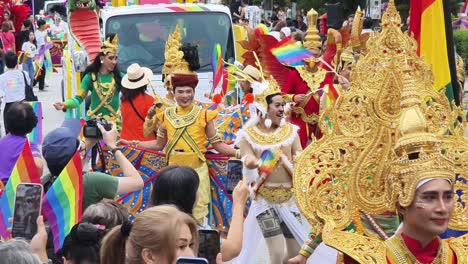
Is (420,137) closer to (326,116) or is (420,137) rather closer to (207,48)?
(326,116)

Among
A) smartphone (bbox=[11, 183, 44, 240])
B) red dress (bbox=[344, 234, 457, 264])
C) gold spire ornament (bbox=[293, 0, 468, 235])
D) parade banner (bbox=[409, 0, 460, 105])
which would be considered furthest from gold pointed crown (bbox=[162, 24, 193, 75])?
red dress (bbox=[344, 234, 457, 264])

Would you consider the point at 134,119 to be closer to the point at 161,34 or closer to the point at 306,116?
the point at 306,116

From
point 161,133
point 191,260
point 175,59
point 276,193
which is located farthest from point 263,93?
point 191,260

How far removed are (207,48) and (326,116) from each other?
31.3ft

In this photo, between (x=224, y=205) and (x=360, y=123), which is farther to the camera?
(x=224, y=205)

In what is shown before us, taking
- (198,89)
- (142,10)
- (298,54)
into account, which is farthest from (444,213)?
(142,10)

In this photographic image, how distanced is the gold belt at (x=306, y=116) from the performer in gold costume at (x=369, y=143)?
196 inches

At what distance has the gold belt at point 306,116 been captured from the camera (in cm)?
1088

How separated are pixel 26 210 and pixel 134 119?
5906 millimetres

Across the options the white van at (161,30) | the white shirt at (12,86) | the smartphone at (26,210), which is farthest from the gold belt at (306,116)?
the white shirt at (12,86)

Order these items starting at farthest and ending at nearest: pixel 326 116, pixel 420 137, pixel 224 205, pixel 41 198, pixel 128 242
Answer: pixel 224 205
pixel 326 116
pixel 41 198
pixel 420 137
pixel 128 242

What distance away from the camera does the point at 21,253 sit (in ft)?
13.0

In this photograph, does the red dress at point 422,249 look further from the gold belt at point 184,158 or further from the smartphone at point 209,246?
the gold belt at point 184,158

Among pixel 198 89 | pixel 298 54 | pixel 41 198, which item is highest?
pixel 41 198
